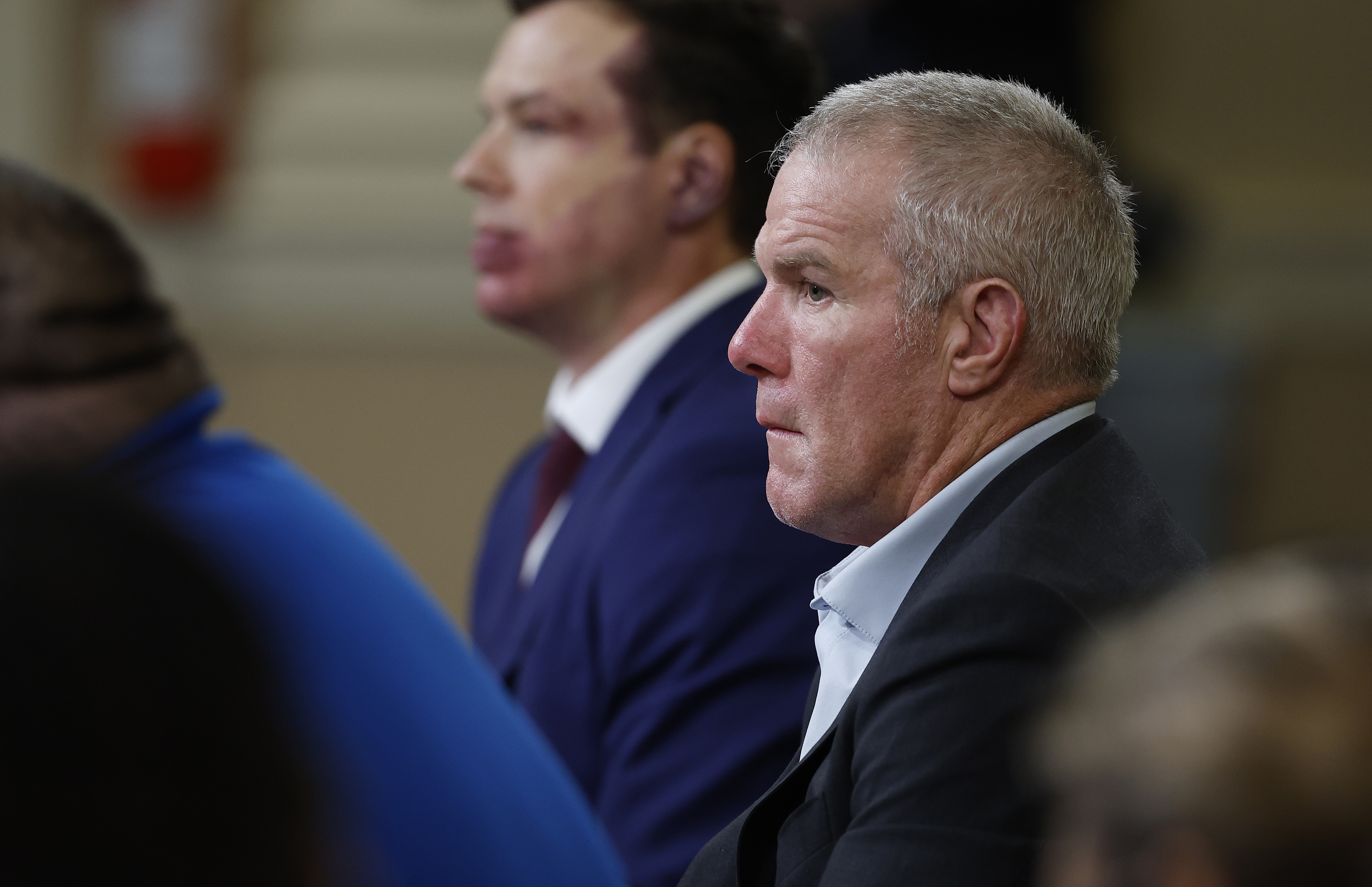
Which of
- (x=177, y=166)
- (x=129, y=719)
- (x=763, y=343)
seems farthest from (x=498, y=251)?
(x=177, y=166)

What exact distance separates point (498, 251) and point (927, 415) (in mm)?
1156

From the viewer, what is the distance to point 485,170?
257 cm

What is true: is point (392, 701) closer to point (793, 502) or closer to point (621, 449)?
point (793, 502)

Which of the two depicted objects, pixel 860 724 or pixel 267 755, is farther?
pixel 860 724

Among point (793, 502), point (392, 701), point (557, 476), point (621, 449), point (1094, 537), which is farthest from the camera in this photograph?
point (557, 476)

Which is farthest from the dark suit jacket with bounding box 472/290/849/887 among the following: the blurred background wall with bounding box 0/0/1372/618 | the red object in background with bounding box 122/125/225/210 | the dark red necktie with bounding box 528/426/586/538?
the red object in background with bounding box 122/125/225/210

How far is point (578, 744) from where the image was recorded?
81.8 inches

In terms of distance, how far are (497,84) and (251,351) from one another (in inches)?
116

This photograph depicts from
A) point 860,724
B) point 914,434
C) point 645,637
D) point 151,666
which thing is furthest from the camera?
point 645,637

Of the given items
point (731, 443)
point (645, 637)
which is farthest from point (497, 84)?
point (645, 637)

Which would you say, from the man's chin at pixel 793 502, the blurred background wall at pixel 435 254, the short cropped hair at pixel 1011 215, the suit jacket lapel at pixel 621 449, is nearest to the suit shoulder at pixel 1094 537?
the short cropped hair at pixel 1011 215

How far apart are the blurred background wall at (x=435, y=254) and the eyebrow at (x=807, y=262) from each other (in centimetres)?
370

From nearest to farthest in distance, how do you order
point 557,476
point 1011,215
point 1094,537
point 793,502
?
point 1094,537, point 1011,215, point 793,502, point 557,476

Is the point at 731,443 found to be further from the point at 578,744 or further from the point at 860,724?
the point at 860,724
